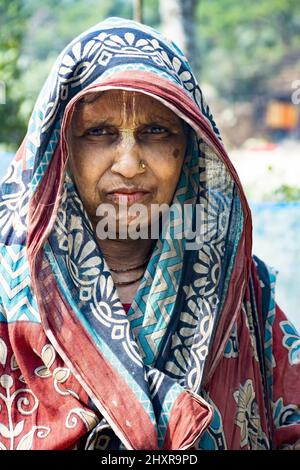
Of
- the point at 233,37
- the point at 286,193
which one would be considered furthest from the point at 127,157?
the point at 233,37

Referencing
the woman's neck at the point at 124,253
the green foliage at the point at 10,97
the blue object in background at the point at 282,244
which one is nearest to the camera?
the woman's neck at the point at 124,253

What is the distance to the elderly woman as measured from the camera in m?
1.93

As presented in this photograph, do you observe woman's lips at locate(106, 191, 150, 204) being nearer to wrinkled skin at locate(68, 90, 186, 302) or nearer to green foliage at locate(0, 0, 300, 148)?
wrinkled skin at locate(68, 90, 186, 302)

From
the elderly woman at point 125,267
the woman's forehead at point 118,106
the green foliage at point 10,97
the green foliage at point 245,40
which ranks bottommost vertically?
the elderly woman at point 125,267

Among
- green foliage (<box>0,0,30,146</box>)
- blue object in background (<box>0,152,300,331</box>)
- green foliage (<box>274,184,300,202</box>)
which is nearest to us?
blue object in background (<box>0,152,300,331</box>)

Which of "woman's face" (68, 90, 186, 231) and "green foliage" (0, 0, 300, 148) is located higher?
"green foliage" (0, 0, 300, 148)

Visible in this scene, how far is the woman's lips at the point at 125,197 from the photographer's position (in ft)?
6.73

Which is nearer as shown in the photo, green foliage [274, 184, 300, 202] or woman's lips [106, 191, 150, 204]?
woman's lips [106, 191, 150, 204]

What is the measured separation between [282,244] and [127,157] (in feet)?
4.77

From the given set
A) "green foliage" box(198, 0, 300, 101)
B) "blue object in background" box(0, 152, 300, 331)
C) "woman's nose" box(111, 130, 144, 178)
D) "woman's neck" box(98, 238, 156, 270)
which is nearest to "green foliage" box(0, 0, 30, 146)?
"blue object in background" box(0, 152, 300, 331)

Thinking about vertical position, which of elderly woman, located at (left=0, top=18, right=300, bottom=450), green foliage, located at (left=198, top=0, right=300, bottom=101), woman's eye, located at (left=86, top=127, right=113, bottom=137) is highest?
green foliage, located at (left=198, top=0, right=300, bottom=101)

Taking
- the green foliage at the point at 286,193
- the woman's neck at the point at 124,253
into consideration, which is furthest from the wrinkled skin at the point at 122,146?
the green foliage at the point at 286,193

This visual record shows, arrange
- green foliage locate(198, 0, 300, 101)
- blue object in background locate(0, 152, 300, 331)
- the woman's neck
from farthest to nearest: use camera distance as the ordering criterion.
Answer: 1. green foliage locate(198, 0, 300, 101)
2. blue object in background locate(0, 152, 300, 331)
3. the woman's neck

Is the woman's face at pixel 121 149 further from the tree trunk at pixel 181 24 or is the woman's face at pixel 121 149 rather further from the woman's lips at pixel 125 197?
the tree trunk at pixel 181 24
